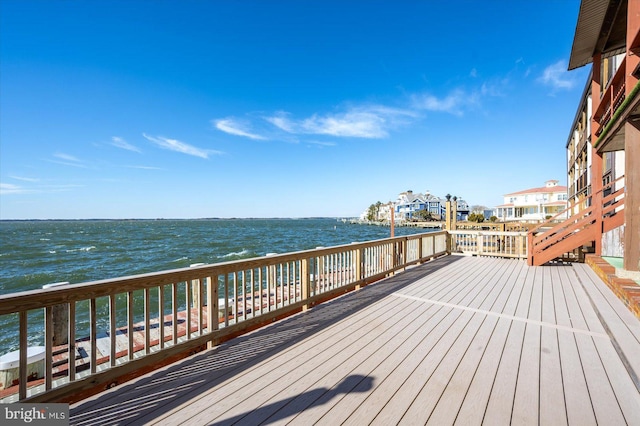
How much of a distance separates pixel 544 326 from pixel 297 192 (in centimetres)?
3139

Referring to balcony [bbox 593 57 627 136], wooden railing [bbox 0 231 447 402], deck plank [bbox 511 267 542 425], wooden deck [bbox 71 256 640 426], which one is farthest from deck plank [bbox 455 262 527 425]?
balcony [bbox 593 57 627 136]

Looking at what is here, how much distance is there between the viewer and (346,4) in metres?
8.95

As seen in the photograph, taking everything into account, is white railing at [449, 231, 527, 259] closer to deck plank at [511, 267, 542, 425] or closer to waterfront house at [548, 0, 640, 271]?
waterfront house at [548, 0, 640, 271]

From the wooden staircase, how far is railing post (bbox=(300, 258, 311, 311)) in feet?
20.0

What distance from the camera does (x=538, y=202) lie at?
38000 millimetres

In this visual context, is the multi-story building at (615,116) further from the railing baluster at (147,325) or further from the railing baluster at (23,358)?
the railing baluster at (23,358)

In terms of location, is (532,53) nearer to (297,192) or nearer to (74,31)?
(74,31)

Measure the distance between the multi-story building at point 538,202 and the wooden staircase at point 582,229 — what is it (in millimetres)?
32085

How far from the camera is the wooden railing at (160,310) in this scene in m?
1.76

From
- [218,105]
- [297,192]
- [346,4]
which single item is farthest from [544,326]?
[297,192]

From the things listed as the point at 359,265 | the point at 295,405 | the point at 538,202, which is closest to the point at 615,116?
the point at 359,265

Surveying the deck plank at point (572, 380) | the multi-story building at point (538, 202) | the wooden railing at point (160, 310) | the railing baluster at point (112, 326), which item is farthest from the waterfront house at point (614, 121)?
the multi-story building at point (538, 202)

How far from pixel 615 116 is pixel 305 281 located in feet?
16.5

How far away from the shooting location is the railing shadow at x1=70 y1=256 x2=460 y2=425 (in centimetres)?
176
